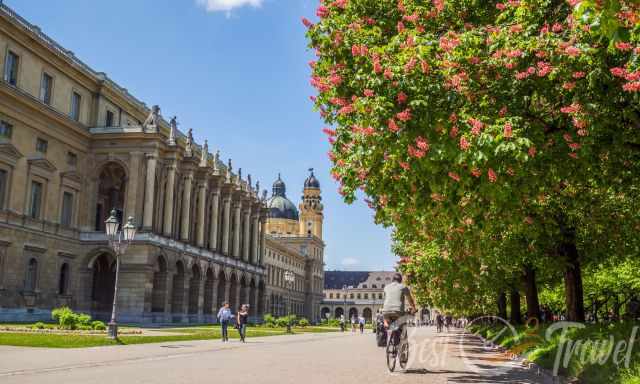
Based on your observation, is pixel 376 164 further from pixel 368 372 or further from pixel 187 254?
pixel 187 254

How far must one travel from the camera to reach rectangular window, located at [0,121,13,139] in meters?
48.2

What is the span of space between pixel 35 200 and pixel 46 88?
934 centimetres

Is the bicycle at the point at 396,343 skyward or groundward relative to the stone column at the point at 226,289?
groundward

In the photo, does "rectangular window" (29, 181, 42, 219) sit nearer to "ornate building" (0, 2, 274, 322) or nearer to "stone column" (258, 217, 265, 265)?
"ornate building" (0, 2, 274, 322)

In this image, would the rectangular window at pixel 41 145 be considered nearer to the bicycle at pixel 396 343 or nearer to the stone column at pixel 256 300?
the bicycle at pixel 396 343

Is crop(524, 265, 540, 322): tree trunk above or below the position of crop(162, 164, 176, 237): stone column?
below

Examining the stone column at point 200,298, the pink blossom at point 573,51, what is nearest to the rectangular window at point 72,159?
the stone column at point 200,298

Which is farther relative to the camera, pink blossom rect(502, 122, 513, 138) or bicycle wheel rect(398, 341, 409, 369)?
bicycle wheel rect(398, 341, 409, 369)

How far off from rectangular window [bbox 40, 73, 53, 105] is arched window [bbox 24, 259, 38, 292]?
43.1 ft

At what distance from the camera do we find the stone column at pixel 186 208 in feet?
225

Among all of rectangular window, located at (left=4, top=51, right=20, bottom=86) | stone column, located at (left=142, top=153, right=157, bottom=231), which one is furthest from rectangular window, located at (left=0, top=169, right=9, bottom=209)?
stone column, located at (left=142, top=153, right=157, bottom=231)

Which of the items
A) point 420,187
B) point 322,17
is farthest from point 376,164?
point 322,17

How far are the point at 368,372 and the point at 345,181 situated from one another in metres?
4.55

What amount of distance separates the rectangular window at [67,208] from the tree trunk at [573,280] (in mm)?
44970
